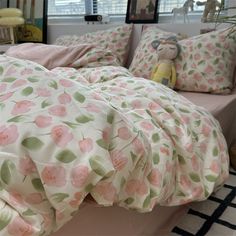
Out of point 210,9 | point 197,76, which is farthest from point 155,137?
point 210,9

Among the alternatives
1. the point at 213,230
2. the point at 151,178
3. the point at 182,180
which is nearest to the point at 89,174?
the point at 151,178

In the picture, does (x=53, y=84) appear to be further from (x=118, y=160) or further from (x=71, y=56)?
(x=71, y=56)

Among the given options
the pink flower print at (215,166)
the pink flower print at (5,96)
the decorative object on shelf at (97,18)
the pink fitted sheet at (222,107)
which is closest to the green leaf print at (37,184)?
the pink flower print at (5,96)

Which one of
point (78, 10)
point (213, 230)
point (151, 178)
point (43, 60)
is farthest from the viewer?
point (78, 10)

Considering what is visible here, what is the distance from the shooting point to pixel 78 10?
10.6 ft

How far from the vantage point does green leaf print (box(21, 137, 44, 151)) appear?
27.3 inches

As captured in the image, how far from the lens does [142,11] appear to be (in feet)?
8.42

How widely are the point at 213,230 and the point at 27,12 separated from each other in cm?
265

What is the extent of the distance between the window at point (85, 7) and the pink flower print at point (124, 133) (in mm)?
2294

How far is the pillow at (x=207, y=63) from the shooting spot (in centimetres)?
187

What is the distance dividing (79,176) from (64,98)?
0.21 metres

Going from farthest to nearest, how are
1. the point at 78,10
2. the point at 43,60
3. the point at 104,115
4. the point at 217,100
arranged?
1. the point at 78,10
2. the point at 43,60
3. the point at 217,100
4. the point at 104,115

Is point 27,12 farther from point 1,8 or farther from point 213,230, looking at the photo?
point 213,230

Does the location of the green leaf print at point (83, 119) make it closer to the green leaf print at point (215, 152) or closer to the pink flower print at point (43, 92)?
the pink flower print at point (43, 92)
